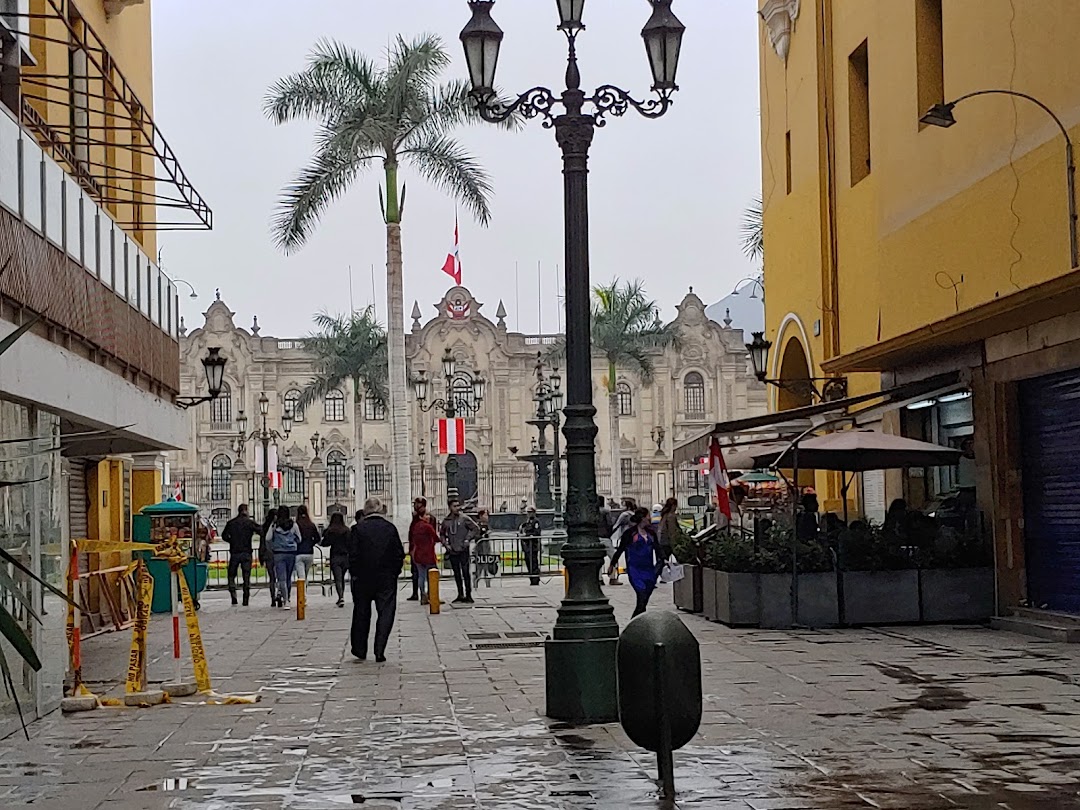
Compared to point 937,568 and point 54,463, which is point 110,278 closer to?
point 54,463

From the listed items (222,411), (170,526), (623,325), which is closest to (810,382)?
(170,526)

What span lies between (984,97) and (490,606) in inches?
444

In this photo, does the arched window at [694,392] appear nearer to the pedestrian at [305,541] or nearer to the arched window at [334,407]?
the arched window at [334,407]

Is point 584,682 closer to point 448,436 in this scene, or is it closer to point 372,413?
point 448,436

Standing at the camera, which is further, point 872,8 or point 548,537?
point 548,537

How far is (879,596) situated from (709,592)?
2378mm

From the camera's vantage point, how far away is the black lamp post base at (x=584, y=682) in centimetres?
1136

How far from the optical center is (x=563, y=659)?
37.7 ft

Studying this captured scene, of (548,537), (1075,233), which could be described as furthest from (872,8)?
(548,537)

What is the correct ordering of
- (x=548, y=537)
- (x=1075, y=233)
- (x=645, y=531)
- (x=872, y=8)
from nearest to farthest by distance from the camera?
(x=1075, y=233) → (x=645, y=531) → (x=872, y=8) → (x=548, y=537)

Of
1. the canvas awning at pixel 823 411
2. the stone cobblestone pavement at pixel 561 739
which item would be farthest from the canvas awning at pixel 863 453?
the stone cobblestone pavement at pixel 561 739

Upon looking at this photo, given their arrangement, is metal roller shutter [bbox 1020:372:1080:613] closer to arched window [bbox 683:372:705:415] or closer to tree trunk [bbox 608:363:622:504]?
tree trunk [bbox 608:363:622:504]

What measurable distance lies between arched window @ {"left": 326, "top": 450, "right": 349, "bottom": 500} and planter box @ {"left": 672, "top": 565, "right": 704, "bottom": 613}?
2378 inches

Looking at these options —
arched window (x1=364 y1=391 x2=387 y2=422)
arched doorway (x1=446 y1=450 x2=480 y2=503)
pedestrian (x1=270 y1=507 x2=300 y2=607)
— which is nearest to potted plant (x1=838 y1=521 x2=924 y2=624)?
pedestrian (x1=270 y1=507 x2=300 y2=607)
